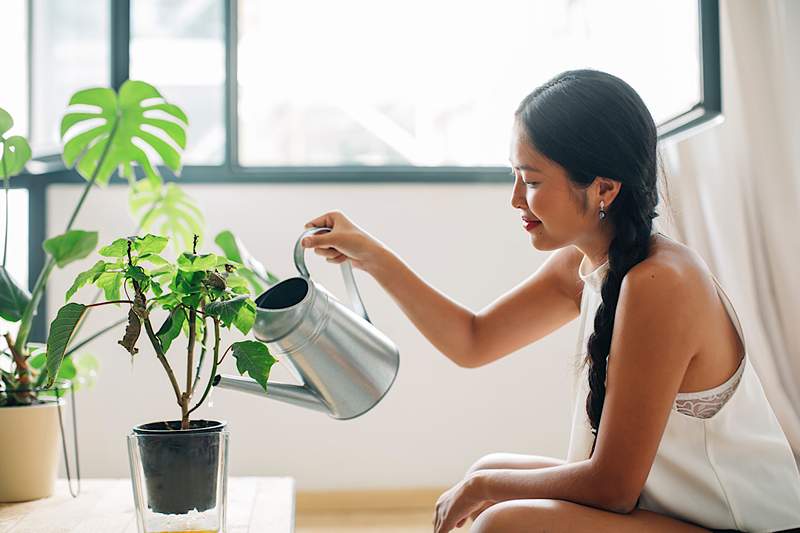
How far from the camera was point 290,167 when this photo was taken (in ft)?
8.63

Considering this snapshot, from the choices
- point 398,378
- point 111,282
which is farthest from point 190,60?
point 111,282

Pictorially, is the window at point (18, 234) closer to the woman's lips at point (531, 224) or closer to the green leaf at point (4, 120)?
the green leaf at point (4, 120)

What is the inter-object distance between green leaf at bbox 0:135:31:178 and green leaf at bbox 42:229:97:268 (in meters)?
0.31

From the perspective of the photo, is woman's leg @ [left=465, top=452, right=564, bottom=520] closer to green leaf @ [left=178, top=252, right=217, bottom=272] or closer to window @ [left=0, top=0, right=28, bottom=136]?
green leaf @ [left=178, top=252, right=217, bottom=272]

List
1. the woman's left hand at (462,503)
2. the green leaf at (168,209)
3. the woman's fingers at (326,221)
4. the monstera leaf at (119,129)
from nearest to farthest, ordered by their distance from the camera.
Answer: the woman's left hand at (462,503) → the woman's fingers at (326,221) → the monstera leaf at (119,129) → the green leaf at (168,209)

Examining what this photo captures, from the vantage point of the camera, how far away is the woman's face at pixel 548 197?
1326mm

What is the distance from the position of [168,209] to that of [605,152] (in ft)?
4.17

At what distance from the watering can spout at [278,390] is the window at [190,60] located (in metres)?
1.52

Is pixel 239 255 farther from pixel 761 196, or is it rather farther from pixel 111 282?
pixel 761 196

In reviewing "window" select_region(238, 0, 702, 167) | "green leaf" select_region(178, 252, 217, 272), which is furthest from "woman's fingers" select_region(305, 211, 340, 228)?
"window" select_region(238, 0, 702, 167)

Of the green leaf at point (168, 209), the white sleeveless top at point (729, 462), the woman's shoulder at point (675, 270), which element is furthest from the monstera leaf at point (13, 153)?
the white sleeveless top at point (729, 462)

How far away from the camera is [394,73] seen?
2.72m

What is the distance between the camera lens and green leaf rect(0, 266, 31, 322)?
1604 millimetres

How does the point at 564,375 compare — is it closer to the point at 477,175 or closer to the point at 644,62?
the point at 477,175
